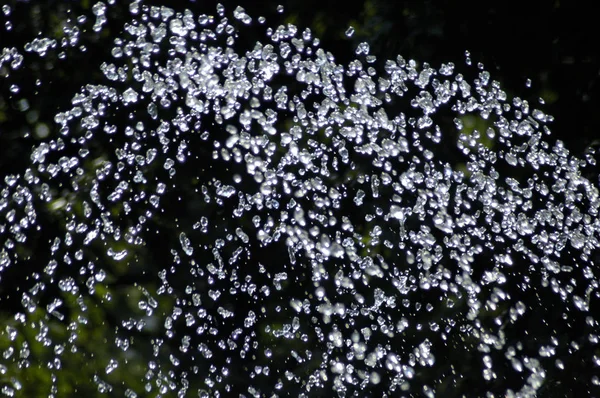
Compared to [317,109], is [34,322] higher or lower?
lower

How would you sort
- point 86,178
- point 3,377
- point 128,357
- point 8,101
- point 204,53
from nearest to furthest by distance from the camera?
1. point 3,377
2. point 128,357
3. point 86,178
4. point 8,101
5. point 204,53

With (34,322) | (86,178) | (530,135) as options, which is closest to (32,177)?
(86,178)

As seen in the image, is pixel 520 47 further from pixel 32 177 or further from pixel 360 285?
pixel 32 177

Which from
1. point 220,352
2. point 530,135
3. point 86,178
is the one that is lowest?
point 220,352

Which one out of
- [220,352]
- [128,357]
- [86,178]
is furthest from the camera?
[86,178]

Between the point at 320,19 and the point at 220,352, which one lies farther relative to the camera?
the point at 320,19

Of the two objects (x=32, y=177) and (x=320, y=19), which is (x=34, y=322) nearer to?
(x=32, y=177)
